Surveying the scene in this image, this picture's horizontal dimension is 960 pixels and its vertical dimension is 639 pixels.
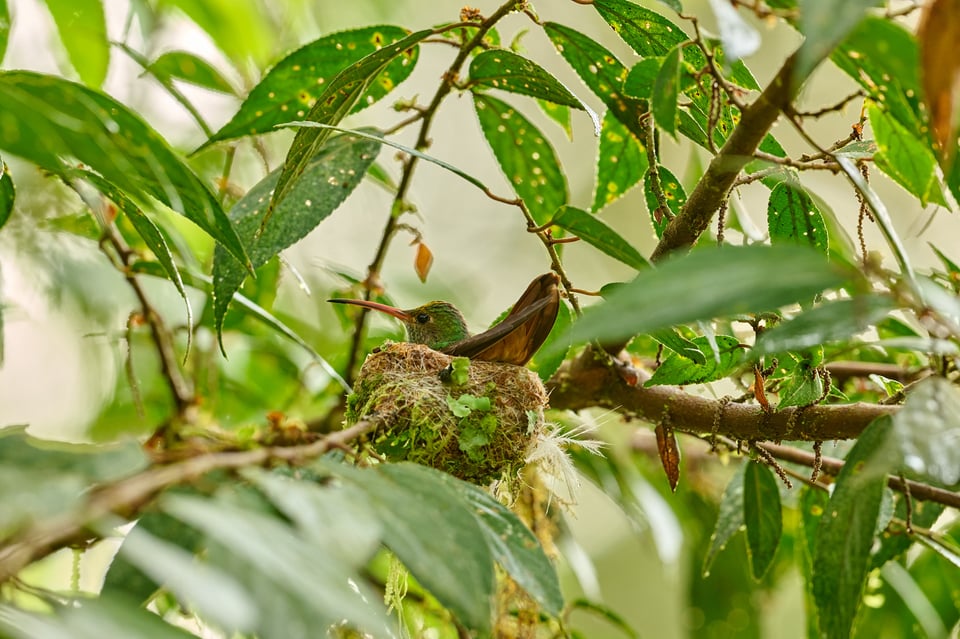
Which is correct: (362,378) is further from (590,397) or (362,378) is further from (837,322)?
(837,322)

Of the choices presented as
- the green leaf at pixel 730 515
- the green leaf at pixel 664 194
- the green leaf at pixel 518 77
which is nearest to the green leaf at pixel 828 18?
the green leaf at pixel 518 77

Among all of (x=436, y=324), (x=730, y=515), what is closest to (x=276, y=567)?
(x=730, y=515)

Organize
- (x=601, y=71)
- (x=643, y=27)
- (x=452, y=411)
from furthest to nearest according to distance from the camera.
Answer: (x=452, y=411) → (x=601, y=71) → (x=643, y=27)

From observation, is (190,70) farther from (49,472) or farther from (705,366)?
(49,472)

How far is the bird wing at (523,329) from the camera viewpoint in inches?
70.3

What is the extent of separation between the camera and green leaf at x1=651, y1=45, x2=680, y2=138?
1.04 metres

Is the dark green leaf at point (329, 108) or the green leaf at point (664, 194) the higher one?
the green leaf at point (664, 194)

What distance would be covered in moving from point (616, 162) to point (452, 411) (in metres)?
0.54

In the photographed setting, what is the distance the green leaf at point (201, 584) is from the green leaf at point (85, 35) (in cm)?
136

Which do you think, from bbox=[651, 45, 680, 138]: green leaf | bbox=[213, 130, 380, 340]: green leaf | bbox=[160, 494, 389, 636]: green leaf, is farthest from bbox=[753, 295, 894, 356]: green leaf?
bbox=[213, 130, 380, 340]: green leaf

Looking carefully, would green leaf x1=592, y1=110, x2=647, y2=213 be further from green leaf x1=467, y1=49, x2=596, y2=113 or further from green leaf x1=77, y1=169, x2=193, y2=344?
green leaf x1=77, y1=169, x2=193, y2=344

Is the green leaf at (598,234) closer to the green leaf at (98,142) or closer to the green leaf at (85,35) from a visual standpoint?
the green leaf at (98,142)

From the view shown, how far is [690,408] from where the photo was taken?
162 cm

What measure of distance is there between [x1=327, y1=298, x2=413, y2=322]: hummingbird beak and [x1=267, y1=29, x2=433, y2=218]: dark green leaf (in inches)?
36.0
